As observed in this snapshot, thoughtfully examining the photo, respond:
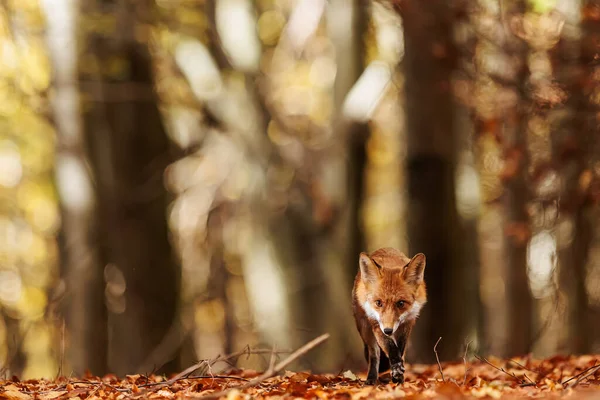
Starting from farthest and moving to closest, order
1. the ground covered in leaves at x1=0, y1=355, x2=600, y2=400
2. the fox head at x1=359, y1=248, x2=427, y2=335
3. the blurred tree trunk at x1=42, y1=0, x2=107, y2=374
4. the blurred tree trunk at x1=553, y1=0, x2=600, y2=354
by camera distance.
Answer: the blurred tree trunk at x1=42, y1=0, x2=107, y2=374 < the blurred tree trunk at x1=553, y1=0, x2=600, y2=354 < the fox head at x1=359, y1=248, x2=427, y2=335 < the ground covered in leaves at x1=0, y1=355, x2=600, y2=400

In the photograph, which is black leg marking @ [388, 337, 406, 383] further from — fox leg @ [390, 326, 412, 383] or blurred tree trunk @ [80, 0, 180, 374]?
blurred tree trunk @ [80, 0, 180, 374]

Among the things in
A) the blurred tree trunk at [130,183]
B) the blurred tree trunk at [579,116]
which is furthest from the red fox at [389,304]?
the blurred tree trunk at [130,183]

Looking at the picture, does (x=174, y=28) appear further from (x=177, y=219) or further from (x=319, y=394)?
(x=319, y=394)

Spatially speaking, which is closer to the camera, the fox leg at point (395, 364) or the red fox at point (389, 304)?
the red fox at point (389, 304)

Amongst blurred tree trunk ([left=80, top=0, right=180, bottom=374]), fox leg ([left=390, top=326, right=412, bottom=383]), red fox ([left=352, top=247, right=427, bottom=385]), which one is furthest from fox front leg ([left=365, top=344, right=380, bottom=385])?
blurred tree trunk ([left=80, top=0, right=180, bottom=374])

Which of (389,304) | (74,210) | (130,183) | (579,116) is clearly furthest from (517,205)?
(389,304)

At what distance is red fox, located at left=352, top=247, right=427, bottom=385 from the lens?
22.3 feet

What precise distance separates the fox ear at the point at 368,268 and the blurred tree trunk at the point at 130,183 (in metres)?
9.45

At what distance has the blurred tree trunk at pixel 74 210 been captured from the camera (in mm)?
15555

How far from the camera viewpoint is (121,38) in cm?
1583

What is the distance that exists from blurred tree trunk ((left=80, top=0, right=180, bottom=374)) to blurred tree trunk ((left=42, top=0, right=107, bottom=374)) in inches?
9.6

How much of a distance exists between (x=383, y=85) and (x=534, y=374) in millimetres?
7491

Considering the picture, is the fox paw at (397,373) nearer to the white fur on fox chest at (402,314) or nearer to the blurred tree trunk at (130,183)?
the white fur on fox chest at (402,314)

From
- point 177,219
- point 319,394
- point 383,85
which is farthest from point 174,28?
point 319,394
